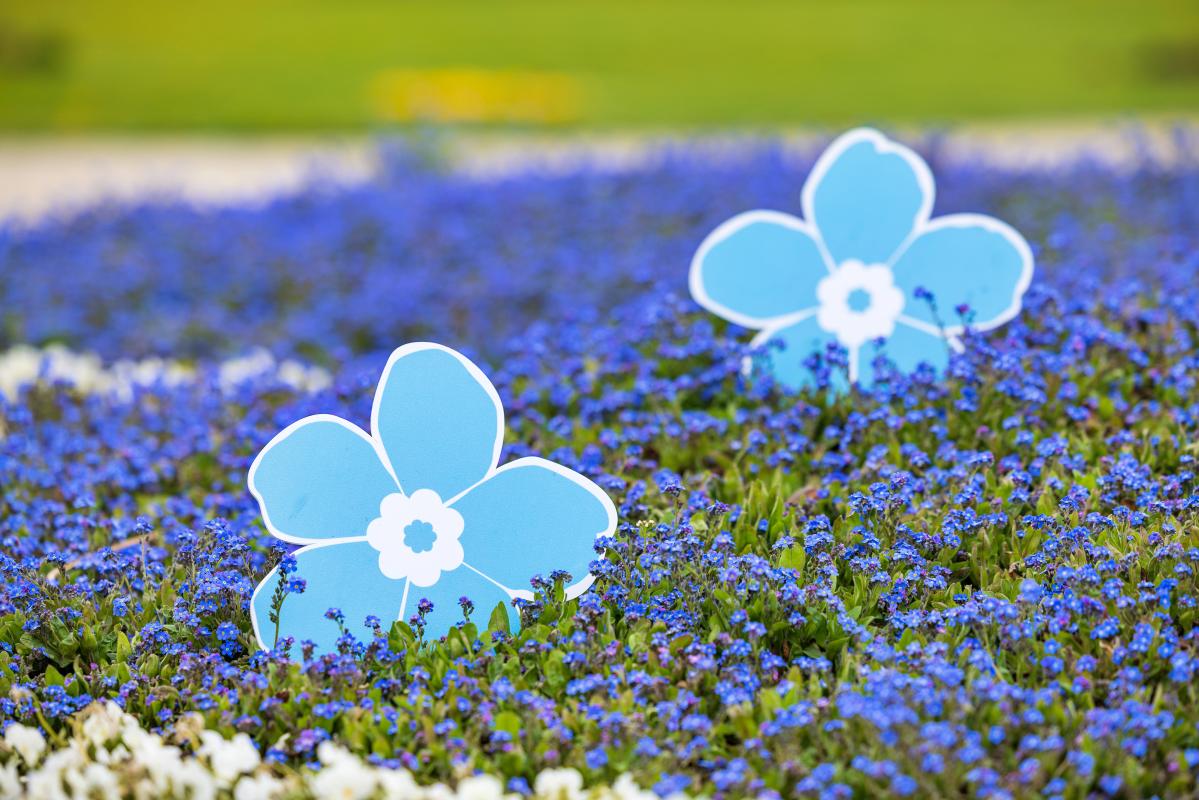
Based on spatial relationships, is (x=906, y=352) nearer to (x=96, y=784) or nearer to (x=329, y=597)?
(x=329, y=597)

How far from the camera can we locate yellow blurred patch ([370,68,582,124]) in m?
14.8

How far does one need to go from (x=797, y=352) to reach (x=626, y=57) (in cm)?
1578

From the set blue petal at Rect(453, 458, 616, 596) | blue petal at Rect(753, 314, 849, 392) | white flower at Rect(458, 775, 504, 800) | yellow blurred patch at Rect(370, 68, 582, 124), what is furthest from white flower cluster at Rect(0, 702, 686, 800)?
yellow blurred patch at Rect(370, 68, 582, 124)

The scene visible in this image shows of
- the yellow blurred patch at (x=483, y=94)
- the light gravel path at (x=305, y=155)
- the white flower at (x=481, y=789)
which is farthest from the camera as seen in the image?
the yellow blurred patch at (x=483, y=94)

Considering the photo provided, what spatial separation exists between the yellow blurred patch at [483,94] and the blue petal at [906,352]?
34.5ft

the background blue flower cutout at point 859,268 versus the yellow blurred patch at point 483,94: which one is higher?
the yellow blurred patch at point 483,94

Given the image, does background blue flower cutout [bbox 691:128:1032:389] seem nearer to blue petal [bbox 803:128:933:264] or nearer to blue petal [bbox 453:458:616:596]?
blue petal [bbox 803:128:933:264]

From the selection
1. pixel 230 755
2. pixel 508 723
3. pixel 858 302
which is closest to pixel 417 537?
pixel 508 723

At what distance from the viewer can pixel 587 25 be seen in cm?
2119

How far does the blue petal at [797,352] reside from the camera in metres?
3.77

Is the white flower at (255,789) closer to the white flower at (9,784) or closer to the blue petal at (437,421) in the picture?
the white flower at (9,784)

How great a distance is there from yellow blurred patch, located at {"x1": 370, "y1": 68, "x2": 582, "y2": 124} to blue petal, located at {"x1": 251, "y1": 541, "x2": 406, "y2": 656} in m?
11.2

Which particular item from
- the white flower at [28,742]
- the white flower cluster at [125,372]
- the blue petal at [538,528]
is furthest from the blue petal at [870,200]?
the white flower at [28,742]

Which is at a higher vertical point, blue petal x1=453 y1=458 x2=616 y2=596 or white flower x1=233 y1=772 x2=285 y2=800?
blue petal x1=453 y1=458 x2=616 y2=596
